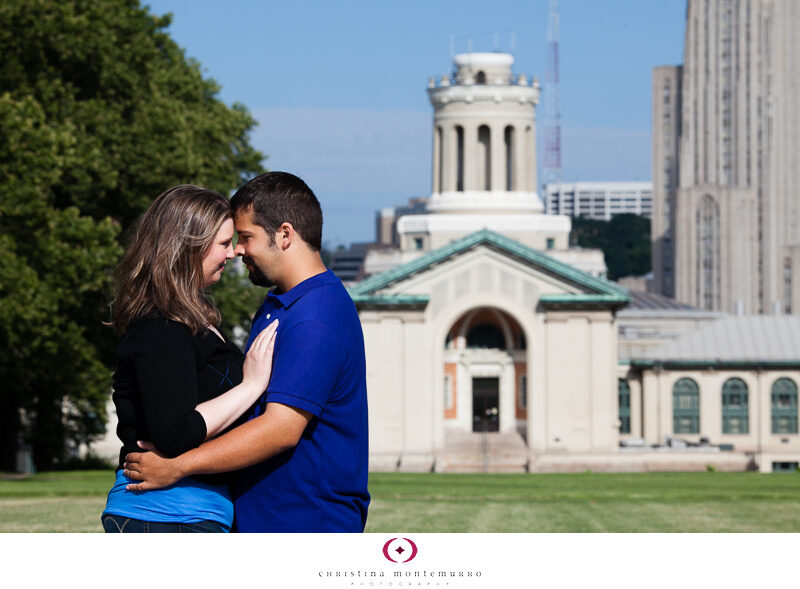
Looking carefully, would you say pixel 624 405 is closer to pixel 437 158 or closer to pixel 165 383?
pixel 437 158

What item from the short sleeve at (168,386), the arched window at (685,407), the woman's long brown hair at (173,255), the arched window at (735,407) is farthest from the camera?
the arched window at (685,407)

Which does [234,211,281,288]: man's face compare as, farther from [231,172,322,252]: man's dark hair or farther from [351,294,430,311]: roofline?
[351,294,430,311]: roofline

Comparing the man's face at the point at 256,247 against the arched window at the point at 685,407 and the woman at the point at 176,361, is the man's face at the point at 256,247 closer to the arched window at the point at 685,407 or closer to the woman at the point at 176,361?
the woman at the point at 176,361

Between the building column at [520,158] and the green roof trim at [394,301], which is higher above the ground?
the building column at [520,158]

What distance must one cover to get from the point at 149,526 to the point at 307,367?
0.74 metres

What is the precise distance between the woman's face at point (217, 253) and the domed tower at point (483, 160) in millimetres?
73540

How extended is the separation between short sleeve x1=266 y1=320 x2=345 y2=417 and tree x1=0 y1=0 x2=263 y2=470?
967 inches

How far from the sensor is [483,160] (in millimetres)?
81625

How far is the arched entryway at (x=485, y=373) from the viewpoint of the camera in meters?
70.1

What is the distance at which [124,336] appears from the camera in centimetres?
486

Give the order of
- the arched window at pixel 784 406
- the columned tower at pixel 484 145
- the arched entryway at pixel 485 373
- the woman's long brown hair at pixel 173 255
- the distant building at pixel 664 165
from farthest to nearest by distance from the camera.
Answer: the distant building at pixel 664 165
the columned tower at pixel 484 145
the arched window at pixel 784 406
the arched entryway at pixel 485 373
the woman's long brown hair at pixel 173 255

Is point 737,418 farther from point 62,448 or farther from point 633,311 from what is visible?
point 62,448

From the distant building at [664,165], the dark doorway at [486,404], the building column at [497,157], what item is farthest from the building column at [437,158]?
the distant building at [664,165]
